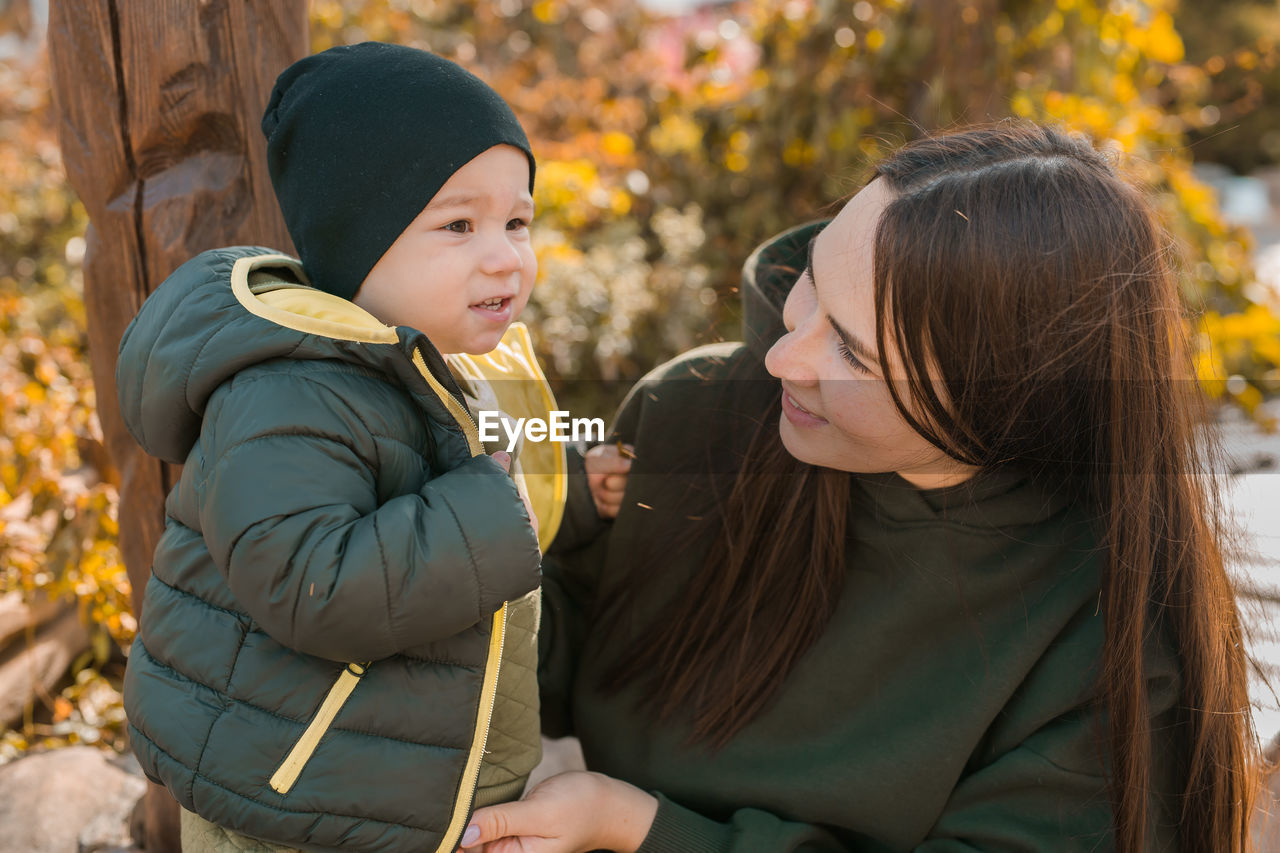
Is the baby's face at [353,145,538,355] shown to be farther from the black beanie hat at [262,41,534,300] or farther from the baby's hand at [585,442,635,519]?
the baby's hand at [585,442,635,519]

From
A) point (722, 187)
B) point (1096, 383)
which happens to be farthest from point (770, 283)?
point (722, 187)

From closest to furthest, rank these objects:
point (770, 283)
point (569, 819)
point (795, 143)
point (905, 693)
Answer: point (569, 819) < point (905, 693) < point (770, 283) < point (795, 143)

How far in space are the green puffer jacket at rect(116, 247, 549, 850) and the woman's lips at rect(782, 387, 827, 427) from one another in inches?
20.1

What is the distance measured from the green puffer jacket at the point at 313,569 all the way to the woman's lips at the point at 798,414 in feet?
1.68

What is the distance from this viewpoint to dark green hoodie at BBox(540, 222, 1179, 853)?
1.40m

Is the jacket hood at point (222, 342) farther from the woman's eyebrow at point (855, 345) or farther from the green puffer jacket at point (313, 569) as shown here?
the woman's eyebrow at point (855, 345)

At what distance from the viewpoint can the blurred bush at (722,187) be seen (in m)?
3.60

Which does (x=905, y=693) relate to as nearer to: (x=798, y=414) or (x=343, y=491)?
(x=798, y=414)

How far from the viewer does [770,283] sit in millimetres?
1790

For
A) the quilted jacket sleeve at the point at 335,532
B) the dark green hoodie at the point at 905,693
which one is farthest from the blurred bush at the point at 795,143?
the quilted jacket sleeve at the point at 335,532

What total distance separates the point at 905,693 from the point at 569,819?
22.2 inches

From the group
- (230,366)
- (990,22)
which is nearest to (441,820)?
(230,366)

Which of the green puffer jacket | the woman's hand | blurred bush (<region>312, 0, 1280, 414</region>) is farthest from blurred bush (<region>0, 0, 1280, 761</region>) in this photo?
the woman's hand

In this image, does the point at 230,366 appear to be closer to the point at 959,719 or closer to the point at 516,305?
the point at 516,305
